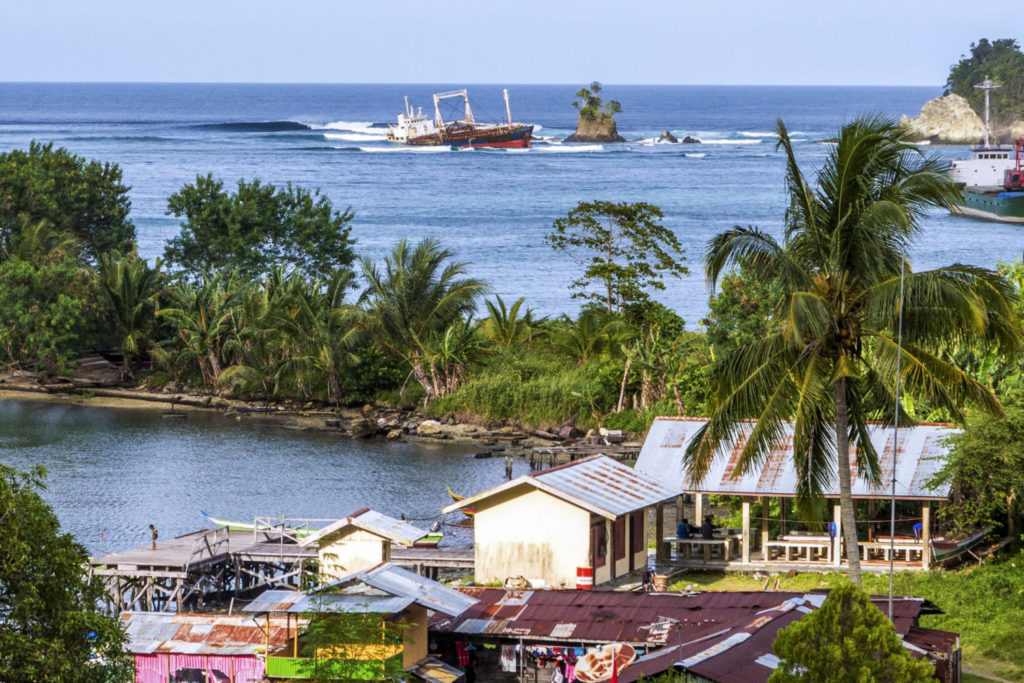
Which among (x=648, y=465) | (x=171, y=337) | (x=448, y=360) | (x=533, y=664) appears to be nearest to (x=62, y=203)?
(x=171, y=337)

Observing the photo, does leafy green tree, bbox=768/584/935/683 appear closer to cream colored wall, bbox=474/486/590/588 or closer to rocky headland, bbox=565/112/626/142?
cream colored wall, bbox=474/486/590/588

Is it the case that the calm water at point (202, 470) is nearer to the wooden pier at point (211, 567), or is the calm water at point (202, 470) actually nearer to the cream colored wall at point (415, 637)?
the wooden pier at point (211, 567)

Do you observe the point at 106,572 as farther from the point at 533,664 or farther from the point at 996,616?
the point at 996,616

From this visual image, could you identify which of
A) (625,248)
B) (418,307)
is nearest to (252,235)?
(418,307)

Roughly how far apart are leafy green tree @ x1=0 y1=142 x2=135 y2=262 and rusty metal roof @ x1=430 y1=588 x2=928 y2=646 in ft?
128

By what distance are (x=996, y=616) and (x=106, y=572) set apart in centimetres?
1740

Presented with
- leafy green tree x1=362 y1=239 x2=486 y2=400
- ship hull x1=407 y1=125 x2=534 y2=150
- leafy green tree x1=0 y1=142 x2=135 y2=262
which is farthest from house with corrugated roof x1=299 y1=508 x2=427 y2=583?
ship hull x1=407 y1=125 x2=534 y2=150

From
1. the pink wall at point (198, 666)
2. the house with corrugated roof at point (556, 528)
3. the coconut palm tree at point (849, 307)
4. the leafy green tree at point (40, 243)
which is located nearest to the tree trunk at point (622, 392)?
the house with corrugated roof at point (556, 528)

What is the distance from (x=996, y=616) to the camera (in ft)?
78.9

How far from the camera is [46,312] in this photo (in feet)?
171

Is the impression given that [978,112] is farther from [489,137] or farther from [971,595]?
[971,595]

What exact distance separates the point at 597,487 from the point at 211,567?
8.73 metres

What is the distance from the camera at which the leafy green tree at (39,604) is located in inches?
A: 607

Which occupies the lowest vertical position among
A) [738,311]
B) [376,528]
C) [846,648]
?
[376,528]
